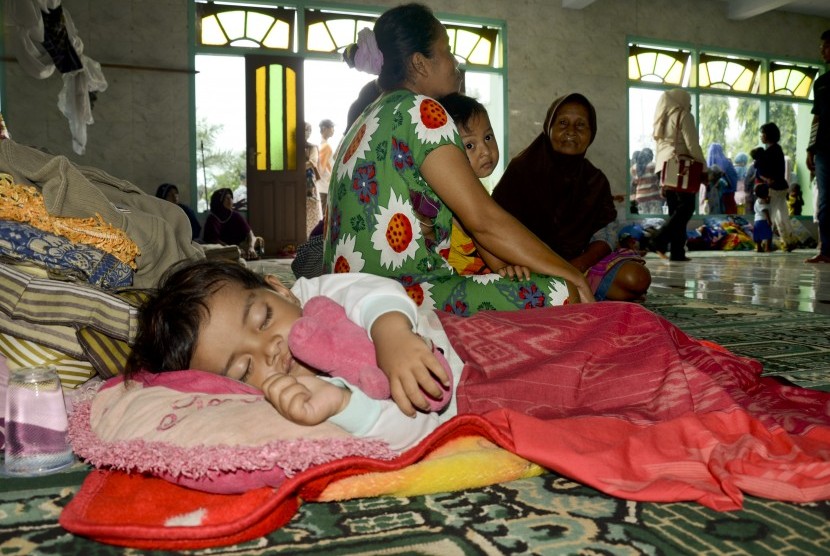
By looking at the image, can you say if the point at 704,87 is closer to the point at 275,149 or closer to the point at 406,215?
the point at 275,149

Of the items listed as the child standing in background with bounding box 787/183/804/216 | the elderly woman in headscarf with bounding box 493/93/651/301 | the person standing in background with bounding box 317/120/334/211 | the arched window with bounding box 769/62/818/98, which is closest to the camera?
the elderly woman in headscarf with bounding box 493/93/651/301

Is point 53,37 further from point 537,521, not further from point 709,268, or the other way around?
point 709,268

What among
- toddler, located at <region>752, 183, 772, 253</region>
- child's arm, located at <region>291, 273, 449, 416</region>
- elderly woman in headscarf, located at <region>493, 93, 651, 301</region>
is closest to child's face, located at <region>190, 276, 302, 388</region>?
child's arm, located at <region>291, 273, 449, 416</region>

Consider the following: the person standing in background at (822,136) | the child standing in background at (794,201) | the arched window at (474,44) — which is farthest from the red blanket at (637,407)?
the child standing in background at (794,201)

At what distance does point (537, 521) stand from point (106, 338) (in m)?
0.89

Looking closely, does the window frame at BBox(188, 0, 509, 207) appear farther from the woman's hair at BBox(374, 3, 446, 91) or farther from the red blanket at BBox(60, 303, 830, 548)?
the red blanket at BBox(60, 303, 830, 548)

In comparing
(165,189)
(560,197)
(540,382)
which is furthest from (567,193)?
(165,189)

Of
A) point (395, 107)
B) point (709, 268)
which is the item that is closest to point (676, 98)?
point (709, 268)

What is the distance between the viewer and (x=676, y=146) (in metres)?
6.88

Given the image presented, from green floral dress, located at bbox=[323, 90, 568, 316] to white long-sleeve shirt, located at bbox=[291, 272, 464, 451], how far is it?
0.28m

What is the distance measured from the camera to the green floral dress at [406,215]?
1625 millimetres

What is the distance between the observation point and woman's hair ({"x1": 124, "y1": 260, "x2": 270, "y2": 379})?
113 cm

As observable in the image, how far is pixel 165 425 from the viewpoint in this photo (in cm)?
97

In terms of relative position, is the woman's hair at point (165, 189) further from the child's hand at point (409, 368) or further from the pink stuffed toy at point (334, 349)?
the child's hand at point (409, 368)
